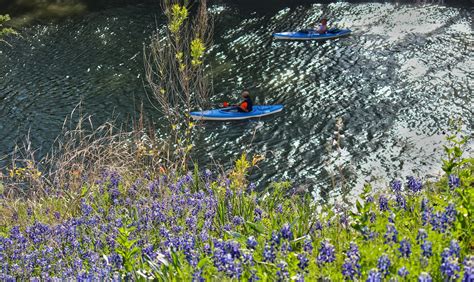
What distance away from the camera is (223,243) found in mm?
3885

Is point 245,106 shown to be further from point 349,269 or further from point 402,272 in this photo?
point 402,272

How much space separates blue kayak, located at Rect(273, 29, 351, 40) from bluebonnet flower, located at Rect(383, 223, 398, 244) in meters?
21.2

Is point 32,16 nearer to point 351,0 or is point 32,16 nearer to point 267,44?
point 267,44

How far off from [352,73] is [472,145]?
7074mm

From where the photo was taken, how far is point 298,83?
68.0 feet

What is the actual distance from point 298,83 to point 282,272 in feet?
57.7

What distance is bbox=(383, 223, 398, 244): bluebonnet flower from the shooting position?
145 inches

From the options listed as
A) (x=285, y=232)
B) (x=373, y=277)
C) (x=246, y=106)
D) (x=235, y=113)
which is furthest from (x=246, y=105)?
(x=373, y=277)

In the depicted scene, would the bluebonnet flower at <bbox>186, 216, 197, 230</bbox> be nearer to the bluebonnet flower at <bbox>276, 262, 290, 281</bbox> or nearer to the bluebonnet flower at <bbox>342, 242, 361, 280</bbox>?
the bluebonnet flower at <bbox>276, 262, 290, 281</bbox>

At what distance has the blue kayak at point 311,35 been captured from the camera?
2441 centimetres

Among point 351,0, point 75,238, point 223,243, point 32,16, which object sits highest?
point 223,243

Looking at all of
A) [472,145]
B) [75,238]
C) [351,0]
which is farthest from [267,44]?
[75,238]

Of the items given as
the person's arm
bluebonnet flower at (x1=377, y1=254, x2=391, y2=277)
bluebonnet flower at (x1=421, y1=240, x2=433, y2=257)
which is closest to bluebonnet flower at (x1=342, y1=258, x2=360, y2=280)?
bluebonnet flower at (x1=377, y1=254, x2=391, y2=277)

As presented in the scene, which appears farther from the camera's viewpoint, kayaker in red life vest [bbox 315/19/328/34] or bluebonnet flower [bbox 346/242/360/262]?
kayaker in red life vest [bbox 315/19/328/34]
